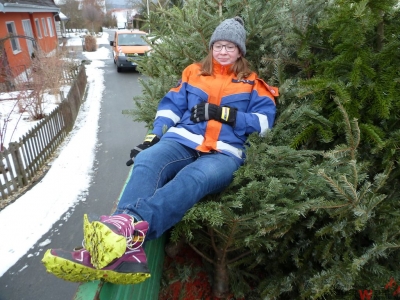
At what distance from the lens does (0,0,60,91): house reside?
1164cm

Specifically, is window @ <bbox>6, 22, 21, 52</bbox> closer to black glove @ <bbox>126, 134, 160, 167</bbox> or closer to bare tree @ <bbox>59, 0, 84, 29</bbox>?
black glove @ <bbox>126, 134, 160, 167</bbox>

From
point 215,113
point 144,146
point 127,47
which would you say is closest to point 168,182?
point 144,146

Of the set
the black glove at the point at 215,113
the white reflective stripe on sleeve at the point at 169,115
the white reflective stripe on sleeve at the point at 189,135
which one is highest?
the black glove at the point at 215,113

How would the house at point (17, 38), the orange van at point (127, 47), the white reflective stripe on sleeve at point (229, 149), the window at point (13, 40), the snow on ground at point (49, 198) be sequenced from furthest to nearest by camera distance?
1. the orange van at point (127, 47)
2. the window at point (13, 40)
3. the house at point (17, 38)
4. the snow on ground at point (49, 198)
5. the white reflective stripe on sleeve at point (229, 149)

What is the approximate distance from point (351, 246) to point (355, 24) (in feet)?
4.54

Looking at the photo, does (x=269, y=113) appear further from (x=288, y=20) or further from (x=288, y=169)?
(x=288, y=20)

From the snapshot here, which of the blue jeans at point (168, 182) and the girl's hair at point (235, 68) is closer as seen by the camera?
the blue jeans at point (168, 182)

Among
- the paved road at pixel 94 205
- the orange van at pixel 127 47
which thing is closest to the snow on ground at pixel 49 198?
the paved road at pixel 94 205

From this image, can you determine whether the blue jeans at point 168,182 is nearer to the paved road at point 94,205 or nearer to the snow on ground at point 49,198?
the paved road at point 94,205

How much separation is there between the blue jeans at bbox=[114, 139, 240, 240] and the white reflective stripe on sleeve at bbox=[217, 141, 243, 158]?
6cm

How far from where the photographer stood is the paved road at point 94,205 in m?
3.71

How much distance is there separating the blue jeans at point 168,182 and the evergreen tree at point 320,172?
0.10 meters

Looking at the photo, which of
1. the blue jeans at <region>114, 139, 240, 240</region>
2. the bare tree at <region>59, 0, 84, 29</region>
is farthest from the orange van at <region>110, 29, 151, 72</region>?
the bare tree at <region>59, 0, 84, 29</region>

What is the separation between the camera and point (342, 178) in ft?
5.19
